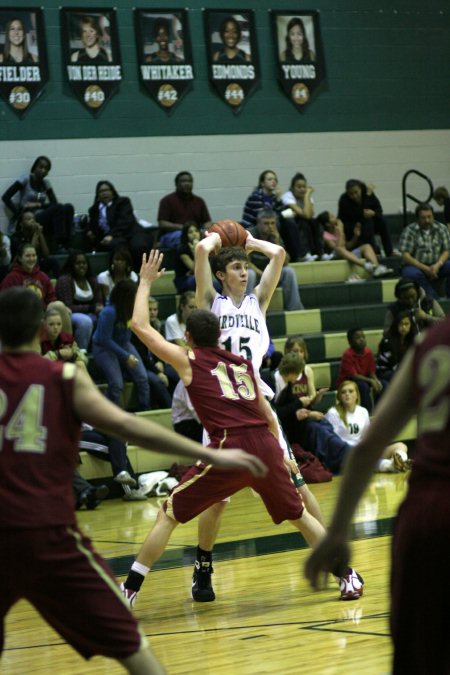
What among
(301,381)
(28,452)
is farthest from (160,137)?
(28,452)

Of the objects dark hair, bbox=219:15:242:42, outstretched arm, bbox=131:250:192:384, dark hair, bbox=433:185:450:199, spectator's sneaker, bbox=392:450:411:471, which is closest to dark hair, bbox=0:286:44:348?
outstretched arm, bbox=131:250:192:384

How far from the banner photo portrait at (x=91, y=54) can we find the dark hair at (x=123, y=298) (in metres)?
4.56

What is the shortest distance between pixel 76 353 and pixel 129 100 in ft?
18.0

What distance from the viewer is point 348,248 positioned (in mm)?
14852

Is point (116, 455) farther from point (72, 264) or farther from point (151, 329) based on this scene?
point (151, 329)

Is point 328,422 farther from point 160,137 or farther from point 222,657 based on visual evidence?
point 222,657

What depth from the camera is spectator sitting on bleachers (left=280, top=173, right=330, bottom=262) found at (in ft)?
45.7

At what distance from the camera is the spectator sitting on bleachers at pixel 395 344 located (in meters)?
12.0

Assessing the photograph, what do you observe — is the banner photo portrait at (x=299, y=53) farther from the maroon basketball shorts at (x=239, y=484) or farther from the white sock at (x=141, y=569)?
the white sock at (x=141, y=569)

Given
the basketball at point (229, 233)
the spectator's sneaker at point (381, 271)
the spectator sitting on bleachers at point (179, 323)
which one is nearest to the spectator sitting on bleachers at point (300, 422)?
the spectator sitting on bleachers at point (179, 323)

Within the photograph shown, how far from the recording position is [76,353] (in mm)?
10359

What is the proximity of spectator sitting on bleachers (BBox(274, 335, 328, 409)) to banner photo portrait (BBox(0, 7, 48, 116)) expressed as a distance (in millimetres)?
4959

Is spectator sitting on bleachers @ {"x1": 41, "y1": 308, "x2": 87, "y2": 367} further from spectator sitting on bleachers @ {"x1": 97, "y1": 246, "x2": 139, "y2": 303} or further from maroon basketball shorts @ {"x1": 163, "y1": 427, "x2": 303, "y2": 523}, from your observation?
maroon basketball shorts @ {"x1": 163, "y1": 427, "x2": 303, "y2": 523}

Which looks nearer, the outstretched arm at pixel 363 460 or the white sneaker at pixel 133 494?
the outstretched arm at pixel 363 460
